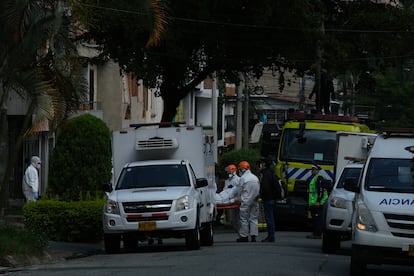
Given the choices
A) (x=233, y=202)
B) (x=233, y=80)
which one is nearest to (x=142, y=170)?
(x=233, y=202)

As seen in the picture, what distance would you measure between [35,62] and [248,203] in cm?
655

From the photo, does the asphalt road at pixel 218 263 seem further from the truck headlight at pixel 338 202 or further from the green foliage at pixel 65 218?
the truck headlight at pixel 338 202

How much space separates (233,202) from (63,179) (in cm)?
420

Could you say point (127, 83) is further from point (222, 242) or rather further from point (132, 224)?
point (132, 224)

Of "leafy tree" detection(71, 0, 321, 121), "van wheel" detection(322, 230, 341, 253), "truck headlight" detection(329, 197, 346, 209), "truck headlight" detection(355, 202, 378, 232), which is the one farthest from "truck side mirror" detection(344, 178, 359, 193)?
"leafy tree" detection(71, 0, 321, 121)

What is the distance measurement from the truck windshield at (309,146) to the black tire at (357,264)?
14.6 metres

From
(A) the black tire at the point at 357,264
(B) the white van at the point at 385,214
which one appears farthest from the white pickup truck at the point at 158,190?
(A) the black tire at the point at 357,264

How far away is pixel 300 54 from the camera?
32781 mm

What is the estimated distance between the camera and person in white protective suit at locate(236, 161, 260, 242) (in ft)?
73.4

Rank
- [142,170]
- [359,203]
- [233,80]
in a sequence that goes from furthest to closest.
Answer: [233,80] < [142,170] < [359,203]

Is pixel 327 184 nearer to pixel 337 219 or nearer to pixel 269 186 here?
pixel 269 186

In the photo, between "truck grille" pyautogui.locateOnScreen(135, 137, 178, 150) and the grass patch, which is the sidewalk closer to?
the grass patch

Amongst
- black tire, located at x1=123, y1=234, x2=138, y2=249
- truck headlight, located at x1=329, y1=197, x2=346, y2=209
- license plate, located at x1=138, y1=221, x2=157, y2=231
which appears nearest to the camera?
license plate, located at x1=138, y1=221, x2=157, y2=231

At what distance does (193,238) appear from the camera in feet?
66.8
